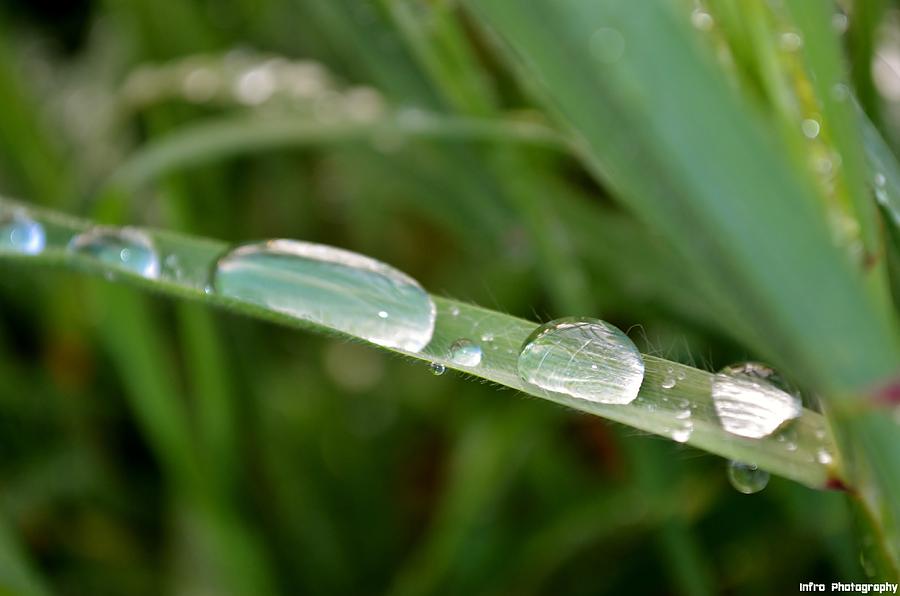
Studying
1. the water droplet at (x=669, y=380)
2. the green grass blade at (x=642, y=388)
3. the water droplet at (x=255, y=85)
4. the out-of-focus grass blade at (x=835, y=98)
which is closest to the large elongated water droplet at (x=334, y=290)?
the green grass blade at (x=642, y=388)

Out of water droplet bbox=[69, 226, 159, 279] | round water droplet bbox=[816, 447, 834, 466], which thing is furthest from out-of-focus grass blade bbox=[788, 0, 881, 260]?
water droplet bbox=[69, 226, 159, 279]

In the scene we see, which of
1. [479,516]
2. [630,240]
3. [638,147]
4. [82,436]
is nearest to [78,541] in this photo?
[82,436]

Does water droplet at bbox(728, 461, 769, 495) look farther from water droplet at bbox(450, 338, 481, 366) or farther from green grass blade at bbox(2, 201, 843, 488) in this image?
water droplet at bbox(450, 338, 481, 366)

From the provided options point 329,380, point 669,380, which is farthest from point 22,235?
point 329,380

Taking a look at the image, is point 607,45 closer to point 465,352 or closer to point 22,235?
point 465,352

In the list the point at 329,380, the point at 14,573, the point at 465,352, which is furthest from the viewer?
the point at 329,380
